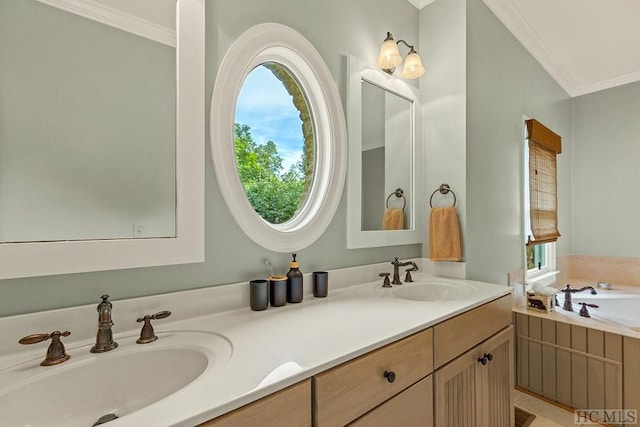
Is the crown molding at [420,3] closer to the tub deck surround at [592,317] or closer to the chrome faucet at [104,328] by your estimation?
the tub deck surround at [592,317]

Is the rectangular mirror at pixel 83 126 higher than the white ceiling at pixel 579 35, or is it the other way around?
the white ceiling at pixel 579 35

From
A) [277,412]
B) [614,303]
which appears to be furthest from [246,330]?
[614,303]

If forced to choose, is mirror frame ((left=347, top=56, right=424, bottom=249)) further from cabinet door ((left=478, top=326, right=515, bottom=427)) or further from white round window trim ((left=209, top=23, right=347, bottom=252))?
cabinet door ((left=478, top=326, right=515, bottom=427))

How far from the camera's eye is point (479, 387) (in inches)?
55.3

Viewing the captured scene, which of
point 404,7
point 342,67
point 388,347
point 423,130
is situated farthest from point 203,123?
point 404,7

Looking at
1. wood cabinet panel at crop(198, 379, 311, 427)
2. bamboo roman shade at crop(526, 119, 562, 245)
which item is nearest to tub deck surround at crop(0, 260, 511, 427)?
wood cabinet panel at crop(198, 379, 311, 427)

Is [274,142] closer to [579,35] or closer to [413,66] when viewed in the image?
[413,66]

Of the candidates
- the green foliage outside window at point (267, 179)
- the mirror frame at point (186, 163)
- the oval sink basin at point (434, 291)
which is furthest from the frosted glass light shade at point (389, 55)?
the oval sink basin at point (434, 291)

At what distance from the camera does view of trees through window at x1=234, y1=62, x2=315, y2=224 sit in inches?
52.2

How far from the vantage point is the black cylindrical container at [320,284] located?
1.42m

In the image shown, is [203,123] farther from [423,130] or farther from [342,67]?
[423,130]

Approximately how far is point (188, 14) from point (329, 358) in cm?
119

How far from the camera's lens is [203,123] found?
3.72 ft

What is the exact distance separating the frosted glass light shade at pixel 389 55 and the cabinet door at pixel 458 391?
4.85 feet
